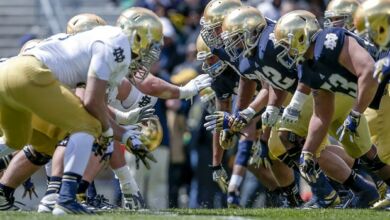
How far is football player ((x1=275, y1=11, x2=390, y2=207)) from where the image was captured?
8.71m

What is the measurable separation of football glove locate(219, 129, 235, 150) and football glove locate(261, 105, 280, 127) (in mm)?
420

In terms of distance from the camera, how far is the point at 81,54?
8055mm

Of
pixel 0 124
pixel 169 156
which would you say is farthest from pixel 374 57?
pixel 169 156

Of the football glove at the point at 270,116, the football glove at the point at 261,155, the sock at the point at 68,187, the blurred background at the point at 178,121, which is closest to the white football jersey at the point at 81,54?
the sock at the point at 68,187

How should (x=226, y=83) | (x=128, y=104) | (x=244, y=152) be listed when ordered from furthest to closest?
(x=244, y=152)
(x=226, y=83)
(x=128, y=104)

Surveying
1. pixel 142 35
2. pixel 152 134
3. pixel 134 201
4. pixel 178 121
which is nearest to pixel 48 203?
pixel 134 201

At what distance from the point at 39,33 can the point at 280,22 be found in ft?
23.3

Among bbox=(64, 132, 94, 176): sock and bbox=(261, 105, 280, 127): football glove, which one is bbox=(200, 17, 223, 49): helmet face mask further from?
bbox=(64, 132, 94, 176): sock

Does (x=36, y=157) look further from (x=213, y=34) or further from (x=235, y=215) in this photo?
(x=213, y=34)

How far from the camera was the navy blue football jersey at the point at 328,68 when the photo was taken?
8781mm

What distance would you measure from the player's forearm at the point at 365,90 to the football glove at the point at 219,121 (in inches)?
61.0

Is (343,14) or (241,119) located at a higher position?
(343,14)

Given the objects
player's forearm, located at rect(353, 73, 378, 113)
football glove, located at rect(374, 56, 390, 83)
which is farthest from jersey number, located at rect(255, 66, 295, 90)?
football glove, located at rect(374, 56, 390, 83)

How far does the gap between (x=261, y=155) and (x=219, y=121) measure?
0.82 metres
